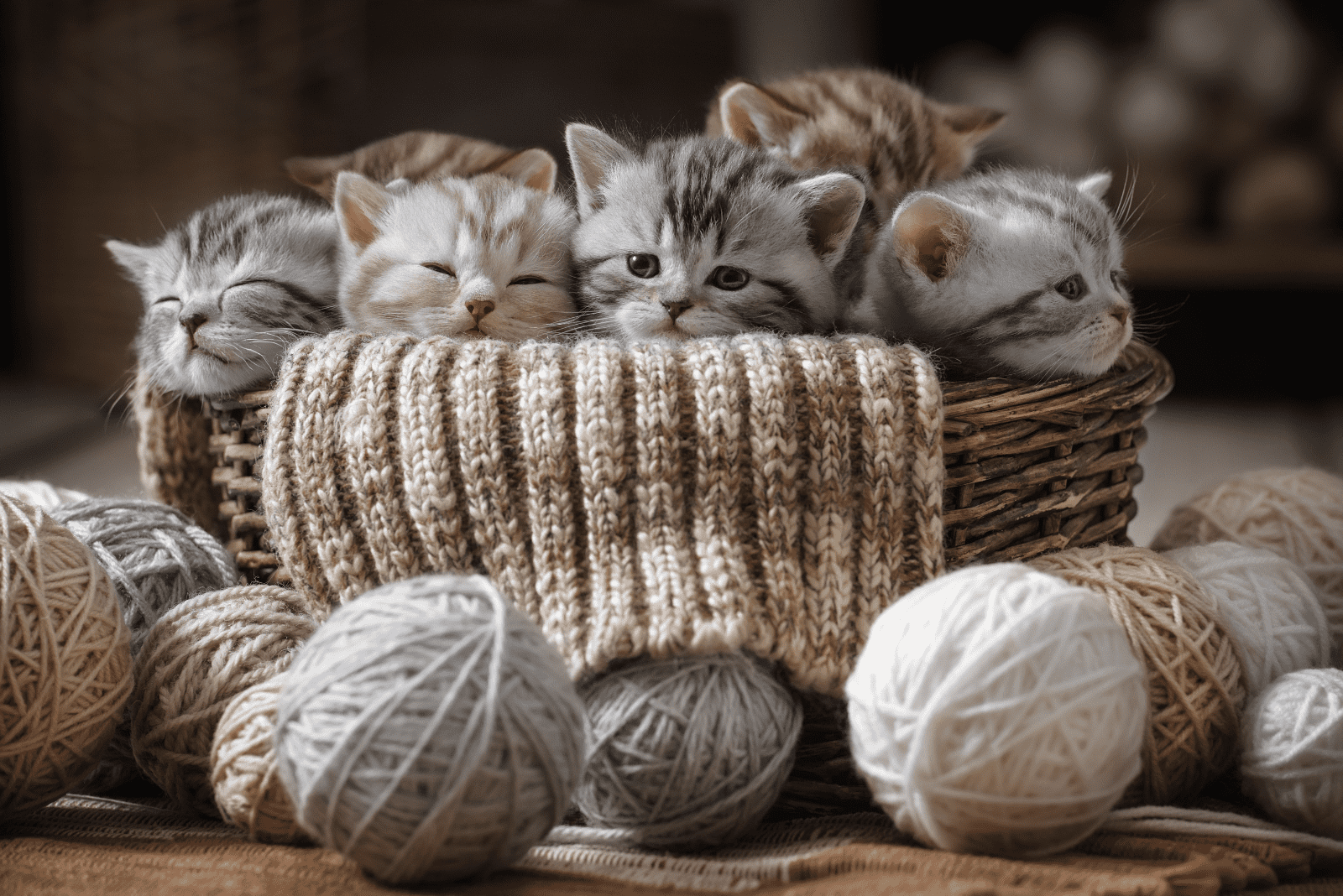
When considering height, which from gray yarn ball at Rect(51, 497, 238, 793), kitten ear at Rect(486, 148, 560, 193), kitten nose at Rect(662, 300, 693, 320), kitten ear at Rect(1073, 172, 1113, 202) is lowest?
gray yarn ball at Rect(51, 497, 238, 793)

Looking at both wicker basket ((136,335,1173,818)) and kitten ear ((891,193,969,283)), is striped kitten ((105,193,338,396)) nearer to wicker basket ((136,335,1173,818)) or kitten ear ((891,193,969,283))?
wicker basket ((136,335,1173,818))

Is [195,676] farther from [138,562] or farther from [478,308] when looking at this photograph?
[478,308]

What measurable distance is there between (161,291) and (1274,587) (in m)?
1.04

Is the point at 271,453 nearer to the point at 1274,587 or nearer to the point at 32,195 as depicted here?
the point at 1274,587

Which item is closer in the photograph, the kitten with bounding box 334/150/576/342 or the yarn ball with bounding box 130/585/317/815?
the yarn ball with bounding box 130/585/317/815

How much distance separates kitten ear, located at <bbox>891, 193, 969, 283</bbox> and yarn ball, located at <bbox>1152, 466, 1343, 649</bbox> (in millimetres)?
376

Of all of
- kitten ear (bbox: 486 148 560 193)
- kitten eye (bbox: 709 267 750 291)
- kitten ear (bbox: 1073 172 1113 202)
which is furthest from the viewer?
kitten ear (bbox: 486 148 560 193)

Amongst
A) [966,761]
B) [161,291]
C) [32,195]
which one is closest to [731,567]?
[966,761]

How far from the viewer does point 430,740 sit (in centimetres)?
67

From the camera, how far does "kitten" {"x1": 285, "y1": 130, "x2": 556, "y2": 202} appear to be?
1.25 meters

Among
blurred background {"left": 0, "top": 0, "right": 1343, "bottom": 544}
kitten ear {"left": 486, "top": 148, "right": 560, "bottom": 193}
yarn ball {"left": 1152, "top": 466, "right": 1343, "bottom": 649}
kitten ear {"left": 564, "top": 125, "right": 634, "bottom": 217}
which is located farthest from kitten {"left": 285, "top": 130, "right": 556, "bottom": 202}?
blurred background {"left": 0, "top": 0, "right": 1343, "bottom": 544}

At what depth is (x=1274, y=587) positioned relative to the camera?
0.94m

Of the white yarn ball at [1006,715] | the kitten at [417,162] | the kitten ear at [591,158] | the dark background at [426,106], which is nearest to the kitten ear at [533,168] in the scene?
the kitten at [417,162]

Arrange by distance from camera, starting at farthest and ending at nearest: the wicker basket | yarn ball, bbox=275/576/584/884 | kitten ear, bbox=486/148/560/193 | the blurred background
Result: the blurred background
kitten ear, bbox=486/148/560/193
the wicker basket
yarn ball, bbox=275/576/584/884
